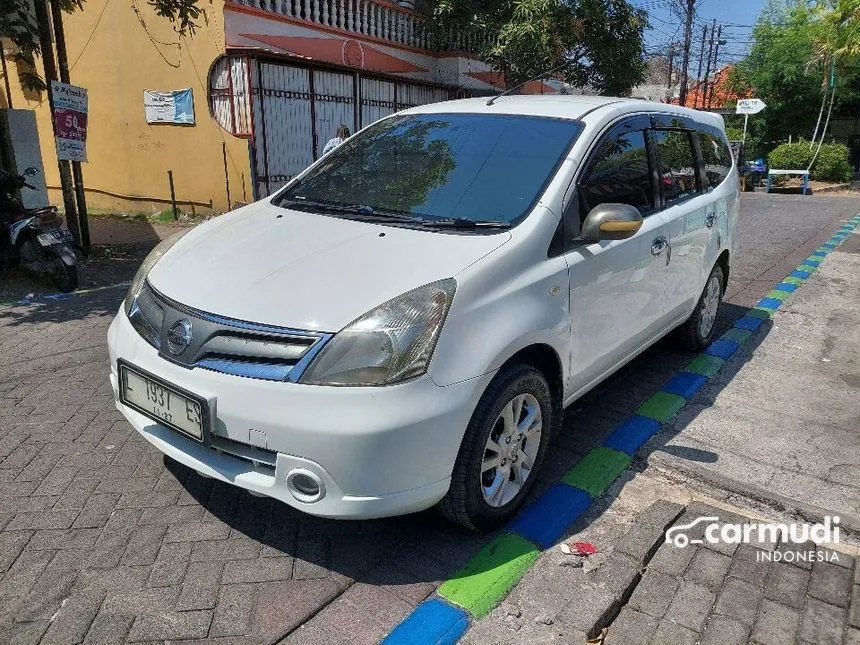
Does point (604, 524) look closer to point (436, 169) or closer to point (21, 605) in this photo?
point (436, 169)

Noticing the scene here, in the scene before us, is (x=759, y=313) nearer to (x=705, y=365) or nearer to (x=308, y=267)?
(x=705, y=365)

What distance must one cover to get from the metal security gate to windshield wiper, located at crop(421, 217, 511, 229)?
7.75 m

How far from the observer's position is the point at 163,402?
2520 mm

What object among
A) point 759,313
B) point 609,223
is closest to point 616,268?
point 609,223

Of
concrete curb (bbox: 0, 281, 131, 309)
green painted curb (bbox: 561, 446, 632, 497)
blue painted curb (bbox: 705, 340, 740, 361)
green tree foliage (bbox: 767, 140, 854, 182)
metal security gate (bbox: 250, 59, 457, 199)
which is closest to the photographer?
green painted curb (bbox: 561, 446, 632, 497)

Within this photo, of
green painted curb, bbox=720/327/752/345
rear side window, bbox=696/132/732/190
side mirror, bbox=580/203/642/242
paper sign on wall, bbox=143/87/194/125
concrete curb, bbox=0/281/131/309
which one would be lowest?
green painted curb, bbox=720/327/752/345

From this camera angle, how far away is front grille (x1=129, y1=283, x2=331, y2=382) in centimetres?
230

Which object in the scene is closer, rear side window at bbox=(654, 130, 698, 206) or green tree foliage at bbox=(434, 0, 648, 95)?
rear side window at bbox=(654, 130, 698, 206)

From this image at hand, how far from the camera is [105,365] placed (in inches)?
179

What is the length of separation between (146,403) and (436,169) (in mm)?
1722

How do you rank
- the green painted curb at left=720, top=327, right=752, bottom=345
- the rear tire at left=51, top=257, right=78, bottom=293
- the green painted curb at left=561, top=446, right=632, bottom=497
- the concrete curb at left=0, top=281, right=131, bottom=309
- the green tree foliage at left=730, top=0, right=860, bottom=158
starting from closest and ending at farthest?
the green painted curb at left=561, top=446, right=632, bottom=497
the green painted curb at left=720, top=327, right=752, bottom=345
the concrete curb at left=0, top=281, right=131, bottom=309
the rear tire at left=51, top=257, right=78, bottom=293
the green tree foliage at left=730, top=0, right=860, bottom=158

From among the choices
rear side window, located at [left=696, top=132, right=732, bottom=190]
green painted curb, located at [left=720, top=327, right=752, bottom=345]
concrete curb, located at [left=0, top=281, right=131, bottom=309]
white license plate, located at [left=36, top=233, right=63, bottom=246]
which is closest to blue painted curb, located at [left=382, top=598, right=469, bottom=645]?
rear side window, located at [left=696, top=132, right=732, bottom=190]

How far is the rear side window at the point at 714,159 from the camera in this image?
4680mm

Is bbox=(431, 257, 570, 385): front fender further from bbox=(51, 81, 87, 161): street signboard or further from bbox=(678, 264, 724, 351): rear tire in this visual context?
bbox=(51, 81, 87, 161): street signboard
